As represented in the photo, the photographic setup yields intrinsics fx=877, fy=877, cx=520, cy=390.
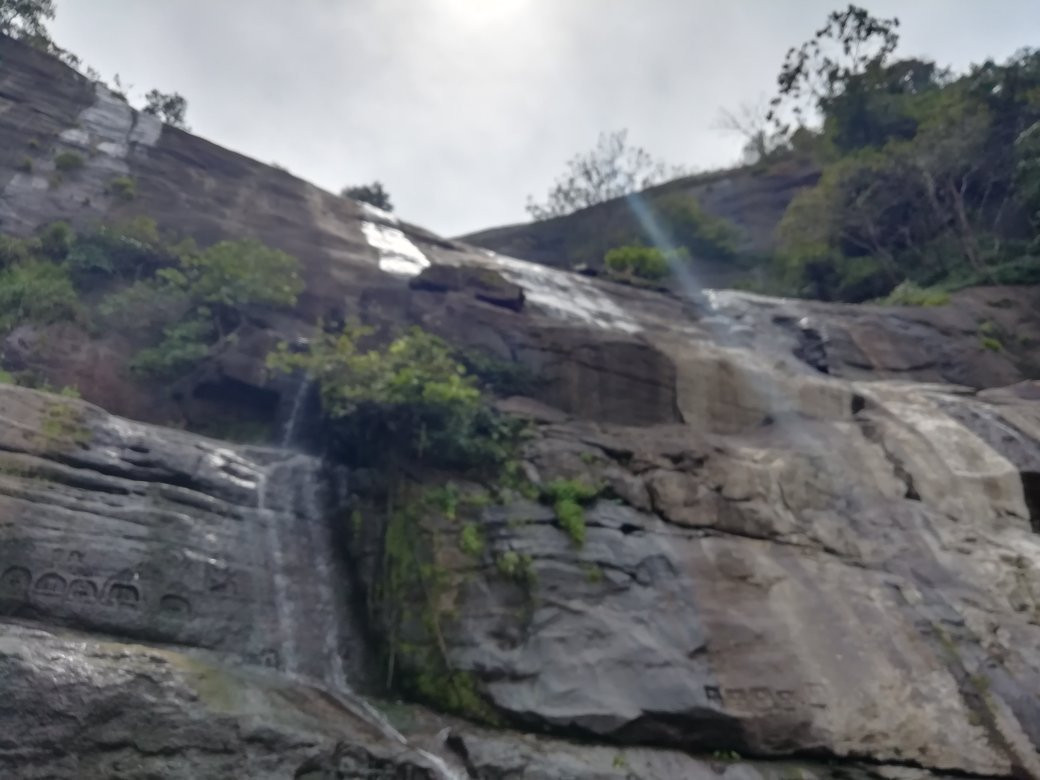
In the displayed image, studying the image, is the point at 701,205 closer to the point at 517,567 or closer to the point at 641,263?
the point at 641,263

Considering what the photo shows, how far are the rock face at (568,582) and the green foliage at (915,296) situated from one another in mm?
5866

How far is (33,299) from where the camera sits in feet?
47.0

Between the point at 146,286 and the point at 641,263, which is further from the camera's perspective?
the point at 641,263

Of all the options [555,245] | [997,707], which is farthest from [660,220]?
A: [997,707]

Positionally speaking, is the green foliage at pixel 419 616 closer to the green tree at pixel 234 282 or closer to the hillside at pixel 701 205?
the green tree at pixel 234 282

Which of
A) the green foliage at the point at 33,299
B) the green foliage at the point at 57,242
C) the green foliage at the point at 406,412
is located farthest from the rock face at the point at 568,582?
the green foliage at the point at 57,242

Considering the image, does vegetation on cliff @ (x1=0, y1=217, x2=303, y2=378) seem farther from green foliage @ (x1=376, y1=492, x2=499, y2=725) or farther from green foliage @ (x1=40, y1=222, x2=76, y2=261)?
green foliage @ (x1=376, y1=492, x2=499, y2=725)

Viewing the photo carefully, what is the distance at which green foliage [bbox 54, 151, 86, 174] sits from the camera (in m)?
18.3

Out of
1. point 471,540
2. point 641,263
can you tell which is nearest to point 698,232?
point 641,263

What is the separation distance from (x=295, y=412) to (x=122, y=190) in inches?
326

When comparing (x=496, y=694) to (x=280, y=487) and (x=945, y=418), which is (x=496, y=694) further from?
(x=945, y=418)

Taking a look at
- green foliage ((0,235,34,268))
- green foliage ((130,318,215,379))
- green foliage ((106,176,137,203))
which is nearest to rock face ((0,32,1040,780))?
green foliage ((130,318,215,379))

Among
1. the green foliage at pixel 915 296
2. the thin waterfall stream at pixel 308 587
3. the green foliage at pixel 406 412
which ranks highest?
the green foliage at pixel 915 296

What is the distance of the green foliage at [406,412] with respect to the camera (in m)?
11.4
